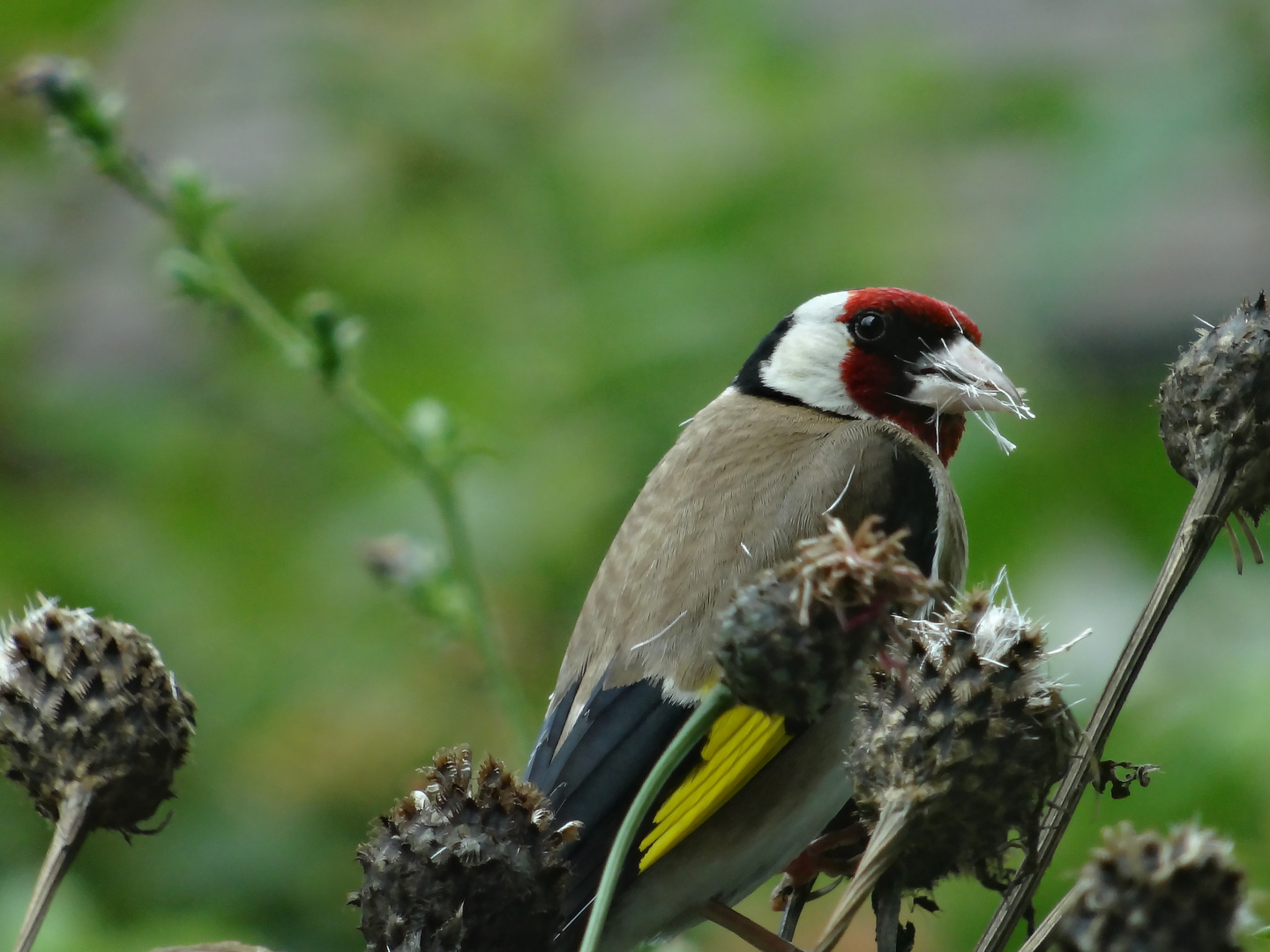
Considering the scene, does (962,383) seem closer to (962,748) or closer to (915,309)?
(915,309)

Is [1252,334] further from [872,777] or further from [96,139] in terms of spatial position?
[96,139]

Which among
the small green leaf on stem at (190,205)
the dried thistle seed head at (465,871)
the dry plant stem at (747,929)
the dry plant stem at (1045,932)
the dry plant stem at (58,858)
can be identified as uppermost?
the small green leaf on stem at (190,205)

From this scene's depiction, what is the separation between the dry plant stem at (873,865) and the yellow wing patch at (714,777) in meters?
0.72

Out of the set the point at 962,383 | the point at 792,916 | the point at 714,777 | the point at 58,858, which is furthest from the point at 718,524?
the point at 58,858

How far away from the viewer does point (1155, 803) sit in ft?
7.54

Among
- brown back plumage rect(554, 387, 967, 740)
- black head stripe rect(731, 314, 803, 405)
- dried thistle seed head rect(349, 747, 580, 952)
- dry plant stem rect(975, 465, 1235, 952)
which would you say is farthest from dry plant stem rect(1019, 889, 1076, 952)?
black head stripe rect(731, 314, 803, 405)

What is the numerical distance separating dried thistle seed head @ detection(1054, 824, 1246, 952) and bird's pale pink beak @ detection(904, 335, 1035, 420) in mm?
1337

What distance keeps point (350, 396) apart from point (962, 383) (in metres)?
1.00

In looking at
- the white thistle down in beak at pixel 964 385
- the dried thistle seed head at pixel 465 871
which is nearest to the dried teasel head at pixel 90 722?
the dried thistle seed head at pixel 465 871

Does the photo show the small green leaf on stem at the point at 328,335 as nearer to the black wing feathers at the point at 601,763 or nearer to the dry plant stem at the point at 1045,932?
the black wing feathers at the point at 601,763

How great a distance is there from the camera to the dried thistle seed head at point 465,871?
1.18 metres

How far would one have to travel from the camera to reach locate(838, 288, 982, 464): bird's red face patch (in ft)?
8.30

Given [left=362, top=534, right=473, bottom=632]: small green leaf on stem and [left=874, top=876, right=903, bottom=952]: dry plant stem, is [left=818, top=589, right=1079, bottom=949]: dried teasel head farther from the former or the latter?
[left=362, top=534, right=473, bottom=632]: small green leaf on stem

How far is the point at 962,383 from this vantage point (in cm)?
239
